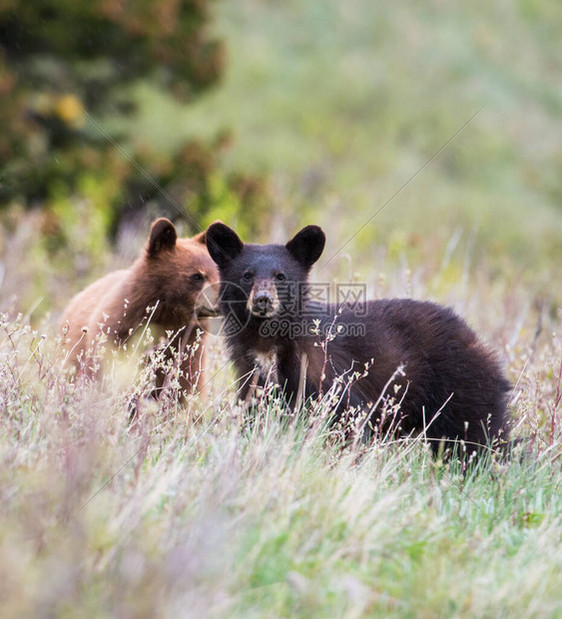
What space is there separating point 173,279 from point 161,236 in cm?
32

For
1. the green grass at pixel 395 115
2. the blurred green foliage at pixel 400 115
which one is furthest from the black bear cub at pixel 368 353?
the blurred green foliage at pixel 400 115

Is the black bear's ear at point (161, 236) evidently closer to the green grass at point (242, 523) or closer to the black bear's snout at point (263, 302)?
the black bear's snout at point (263, 302)

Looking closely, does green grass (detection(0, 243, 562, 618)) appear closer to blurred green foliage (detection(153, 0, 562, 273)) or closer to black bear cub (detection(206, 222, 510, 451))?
black bear cub (detection(206, 222, 510, 451))

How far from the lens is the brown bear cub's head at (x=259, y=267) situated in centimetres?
502

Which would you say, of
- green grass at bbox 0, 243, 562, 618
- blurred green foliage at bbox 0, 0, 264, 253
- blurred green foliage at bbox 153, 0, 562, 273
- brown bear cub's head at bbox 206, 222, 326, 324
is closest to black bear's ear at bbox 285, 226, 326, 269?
brown bear cub's head at bbox 206, 222, 326, 324

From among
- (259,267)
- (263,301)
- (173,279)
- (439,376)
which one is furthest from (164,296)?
(439,376)

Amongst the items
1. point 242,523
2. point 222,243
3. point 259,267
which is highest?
point 222,243

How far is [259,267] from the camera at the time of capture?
508 cm

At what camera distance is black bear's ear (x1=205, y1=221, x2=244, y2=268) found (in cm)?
512

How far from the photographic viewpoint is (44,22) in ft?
40.2

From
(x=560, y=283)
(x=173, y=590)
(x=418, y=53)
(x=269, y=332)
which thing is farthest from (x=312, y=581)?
(x=418, y=53)

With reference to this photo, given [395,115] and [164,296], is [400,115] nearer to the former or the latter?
[395,115]

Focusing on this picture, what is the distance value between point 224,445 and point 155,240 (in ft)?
7.81

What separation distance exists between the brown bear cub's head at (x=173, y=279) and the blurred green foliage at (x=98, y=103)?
17.7 ft
